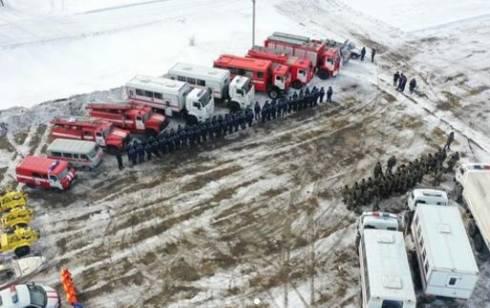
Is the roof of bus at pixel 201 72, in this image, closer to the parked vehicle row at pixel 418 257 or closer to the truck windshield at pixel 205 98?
the truck windshield at pixel 205 98

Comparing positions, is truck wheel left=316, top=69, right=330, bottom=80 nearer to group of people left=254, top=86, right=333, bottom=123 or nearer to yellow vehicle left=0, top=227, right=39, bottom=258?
group of people left=254, top=86, right=333, bottom=123

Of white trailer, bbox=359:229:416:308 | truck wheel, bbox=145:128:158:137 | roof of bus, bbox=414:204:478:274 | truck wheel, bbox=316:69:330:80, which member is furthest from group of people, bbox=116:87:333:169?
roof of bus, bbox=414:204:478:274

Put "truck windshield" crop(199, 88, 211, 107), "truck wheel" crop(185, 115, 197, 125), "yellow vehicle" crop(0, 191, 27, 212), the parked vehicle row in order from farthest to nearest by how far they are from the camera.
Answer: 1. "truck wheel" crop(185, 115, 197, 125)
2. "truck windshield" crop(199, 88, 211, 107)
3. "yellow vehicle" crop(0, 191, 27, 212)
4. the parked vehicle row

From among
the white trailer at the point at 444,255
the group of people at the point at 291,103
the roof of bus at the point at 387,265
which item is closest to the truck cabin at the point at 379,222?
the roof of bus at the point at 387,265

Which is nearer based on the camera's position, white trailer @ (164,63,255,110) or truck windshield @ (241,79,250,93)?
truck windshield @ (241,79,250,93)

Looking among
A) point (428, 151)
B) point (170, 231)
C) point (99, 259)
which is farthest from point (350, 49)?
point (99, 259)

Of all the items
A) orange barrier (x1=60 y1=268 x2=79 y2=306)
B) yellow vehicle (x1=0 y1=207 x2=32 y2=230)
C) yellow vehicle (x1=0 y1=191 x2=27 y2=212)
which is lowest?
orange barrier (x1=60 y1=268 x2=79 y2=306)

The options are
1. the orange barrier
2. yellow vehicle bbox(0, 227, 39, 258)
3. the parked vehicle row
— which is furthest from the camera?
yellow vehicle bbox(0, 227, 39, 258)
